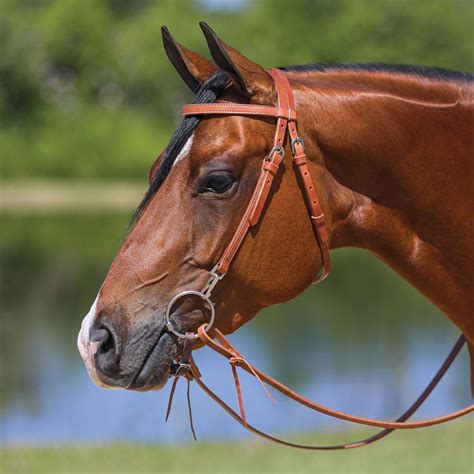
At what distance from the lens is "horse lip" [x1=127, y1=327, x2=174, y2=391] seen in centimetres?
283

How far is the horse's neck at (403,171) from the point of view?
3049mm

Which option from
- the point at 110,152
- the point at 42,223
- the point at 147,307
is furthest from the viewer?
the point at 110,152

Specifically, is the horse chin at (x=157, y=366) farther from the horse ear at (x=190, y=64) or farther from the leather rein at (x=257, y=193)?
the horse ear at (x=190, y=64)

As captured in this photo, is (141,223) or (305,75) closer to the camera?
(141,223)

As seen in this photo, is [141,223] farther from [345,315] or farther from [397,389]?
[345,315]

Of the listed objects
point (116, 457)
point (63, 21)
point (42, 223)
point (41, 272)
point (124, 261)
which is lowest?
point (116, 457)

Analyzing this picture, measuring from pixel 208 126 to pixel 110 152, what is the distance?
151ft

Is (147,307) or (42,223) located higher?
(42,223)

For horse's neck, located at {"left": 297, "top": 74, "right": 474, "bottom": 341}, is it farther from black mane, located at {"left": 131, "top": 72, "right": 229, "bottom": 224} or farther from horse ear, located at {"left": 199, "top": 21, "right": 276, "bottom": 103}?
black mane, located at {"left": 131, "top": 72, "right": 229, "bottom": 224}

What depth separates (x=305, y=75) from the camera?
313 centimetres

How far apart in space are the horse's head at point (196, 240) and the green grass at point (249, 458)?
187 inches

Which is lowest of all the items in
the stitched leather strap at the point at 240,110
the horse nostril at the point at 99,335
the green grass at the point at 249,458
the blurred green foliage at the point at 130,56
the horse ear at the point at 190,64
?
the green grass at the point at 249,458

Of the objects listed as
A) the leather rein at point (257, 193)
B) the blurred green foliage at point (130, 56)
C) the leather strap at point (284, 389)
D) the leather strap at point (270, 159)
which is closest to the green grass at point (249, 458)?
the leather strap at point (284, 389)

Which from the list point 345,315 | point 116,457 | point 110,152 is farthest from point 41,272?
point 110,152
